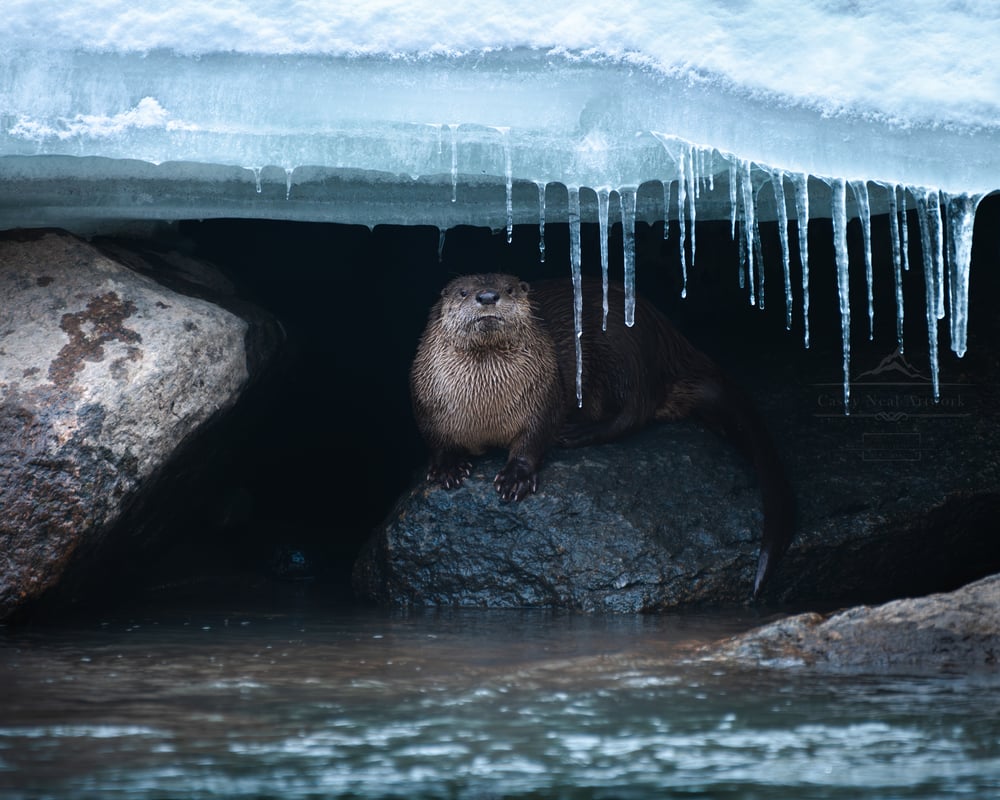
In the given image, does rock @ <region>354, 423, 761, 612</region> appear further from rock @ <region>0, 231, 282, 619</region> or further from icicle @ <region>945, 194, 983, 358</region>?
icicle @ <region>945, 194, 983, 358</region>

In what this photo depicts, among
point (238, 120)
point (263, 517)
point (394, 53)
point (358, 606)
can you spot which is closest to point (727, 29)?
point (394, 53)

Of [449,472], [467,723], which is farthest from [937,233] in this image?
[467,723]

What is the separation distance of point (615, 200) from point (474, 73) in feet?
3.92

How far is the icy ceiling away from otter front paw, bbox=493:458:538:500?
1.13 m

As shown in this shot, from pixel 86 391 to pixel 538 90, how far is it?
1680 millimetres

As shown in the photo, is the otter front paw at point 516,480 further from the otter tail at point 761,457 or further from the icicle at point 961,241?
the icicle at point 961,241

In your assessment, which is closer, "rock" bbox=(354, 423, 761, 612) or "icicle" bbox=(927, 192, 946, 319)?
"icicle" bbox=(927, 192, 946, 319)

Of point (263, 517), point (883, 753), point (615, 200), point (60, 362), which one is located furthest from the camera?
point (263, 517)

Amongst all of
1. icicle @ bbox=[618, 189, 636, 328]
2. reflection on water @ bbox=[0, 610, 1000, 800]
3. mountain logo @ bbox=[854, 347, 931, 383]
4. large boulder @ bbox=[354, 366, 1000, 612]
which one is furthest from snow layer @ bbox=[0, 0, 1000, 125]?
mountain logo @ bbox=[854, 347, 931, 383]

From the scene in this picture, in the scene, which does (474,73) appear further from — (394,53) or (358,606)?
(358,606)

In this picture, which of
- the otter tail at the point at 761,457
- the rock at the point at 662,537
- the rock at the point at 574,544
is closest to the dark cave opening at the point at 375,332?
the otter tail at the point at 761,457

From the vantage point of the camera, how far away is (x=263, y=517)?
5.92m

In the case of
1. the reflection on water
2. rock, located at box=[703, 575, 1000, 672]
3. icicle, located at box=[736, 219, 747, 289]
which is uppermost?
icicle, located at box=[736, 219, 747, 289]

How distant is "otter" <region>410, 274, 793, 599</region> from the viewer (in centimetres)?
461
